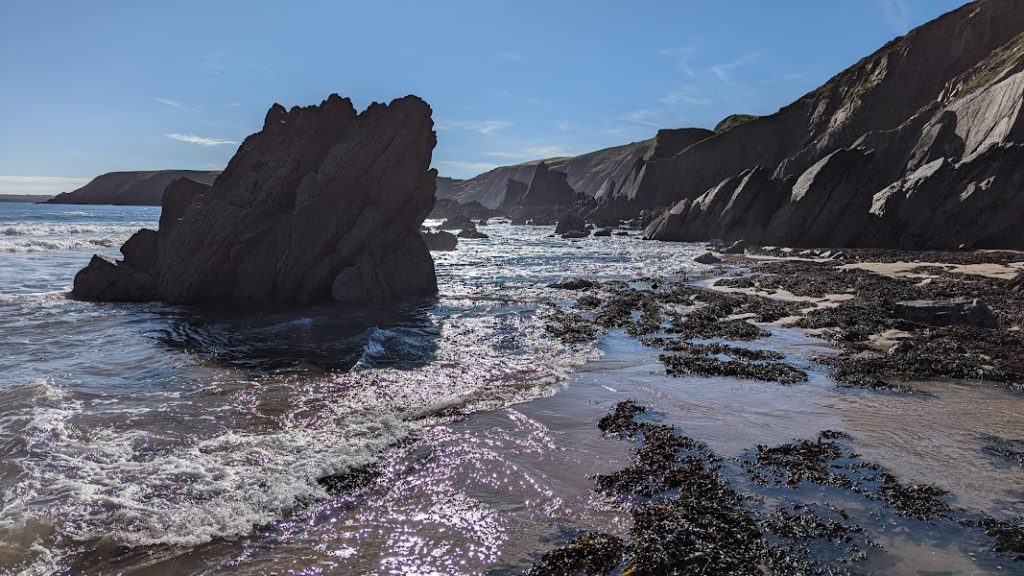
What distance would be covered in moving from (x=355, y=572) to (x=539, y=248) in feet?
166

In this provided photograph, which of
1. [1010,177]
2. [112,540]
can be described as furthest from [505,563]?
[1010,177]

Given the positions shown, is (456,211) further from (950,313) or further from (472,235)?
(950,313)

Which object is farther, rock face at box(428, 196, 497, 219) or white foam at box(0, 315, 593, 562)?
rock face at box(428, 196, 497, 219)

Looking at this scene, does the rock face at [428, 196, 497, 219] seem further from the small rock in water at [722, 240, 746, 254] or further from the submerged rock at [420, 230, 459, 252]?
the small rock in water at [722, 240, 746, 254]

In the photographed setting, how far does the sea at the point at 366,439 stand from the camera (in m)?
6.27

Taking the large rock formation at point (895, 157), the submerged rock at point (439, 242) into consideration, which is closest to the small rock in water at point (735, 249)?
the large rock formation at point (895, 157)

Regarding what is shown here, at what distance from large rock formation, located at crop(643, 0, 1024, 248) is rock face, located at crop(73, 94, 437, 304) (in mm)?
36679

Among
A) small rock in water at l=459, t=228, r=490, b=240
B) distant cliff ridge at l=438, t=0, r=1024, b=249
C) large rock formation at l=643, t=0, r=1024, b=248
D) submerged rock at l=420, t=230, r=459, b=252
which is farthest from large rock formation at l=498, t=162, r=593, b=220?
submerged rock at l=420, t=230, r=459, b=252

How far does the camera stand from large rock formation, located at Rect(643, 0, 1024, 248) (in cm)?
3906

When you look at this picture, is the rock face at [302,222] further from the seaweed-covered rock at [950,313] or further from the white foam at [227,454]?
the seaweed-covered rock at [950,313]

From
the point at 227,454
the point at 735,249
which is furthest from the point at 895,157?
the point at 227,454

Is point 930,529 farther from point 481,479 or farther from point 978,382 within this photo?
point 978,382

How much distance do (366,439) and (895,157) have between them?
64.3m

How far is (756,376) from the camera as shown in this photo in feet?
41.3
